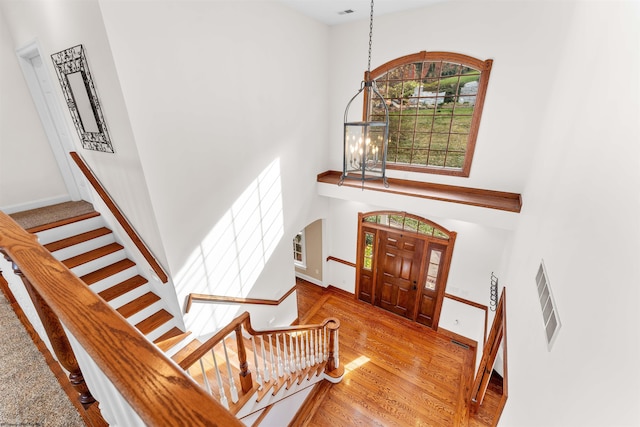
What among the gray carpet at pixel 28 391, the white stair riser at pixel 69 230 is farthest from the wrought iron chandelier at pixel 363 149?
the white stair riser at pixel 69 230

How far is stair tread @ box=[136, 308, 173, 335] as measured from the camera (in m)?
2.93

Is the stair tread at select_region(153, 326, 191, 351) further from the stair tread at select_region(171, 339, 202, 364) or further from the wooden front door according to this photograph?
Result: the wooden front door

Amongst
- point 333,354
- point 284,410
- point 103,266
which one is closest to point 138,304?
point 103,266

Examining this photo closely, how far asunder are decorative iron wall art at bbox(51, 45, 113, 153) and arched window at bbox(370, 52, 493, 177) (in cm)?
372

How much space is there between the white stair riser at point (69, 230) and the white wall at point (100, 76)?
2.32ft

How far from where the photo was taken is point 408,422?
3.52m

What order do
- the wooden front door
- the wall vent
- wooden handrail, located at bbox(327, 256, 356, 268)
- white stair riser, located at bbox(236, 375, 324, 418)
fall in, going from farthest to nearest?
wooden handrail, located at bbox(327, 256, 356, 268) → the wooden front door → white stair riser, located at bbox(236, 375, 324, 418) → the wall vent

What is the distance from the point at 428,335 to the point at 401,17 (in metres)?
5.29

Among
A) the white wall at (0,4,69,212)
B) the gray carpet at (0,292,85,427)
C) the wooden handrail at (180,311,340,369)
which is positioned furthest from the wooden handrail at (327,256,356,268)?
the gray carpet at (0,292,85,427)

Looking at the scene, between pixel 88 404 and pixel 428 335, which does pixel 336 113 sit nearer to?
pixel 428 335

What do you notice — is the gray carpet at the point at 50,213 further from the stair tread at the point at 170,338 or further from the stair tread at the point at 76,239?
the stair tread at the point at 170,338

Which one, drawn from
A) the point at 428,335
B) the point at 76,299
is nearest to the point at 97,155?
the point at 76,299

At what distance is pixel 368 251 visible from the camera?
5609mm

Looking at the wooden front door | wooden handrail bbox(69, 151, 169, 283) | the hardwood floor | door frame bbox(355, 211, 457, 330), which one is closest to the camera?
wooden handrail bbox(69, 151, 169, 283)
